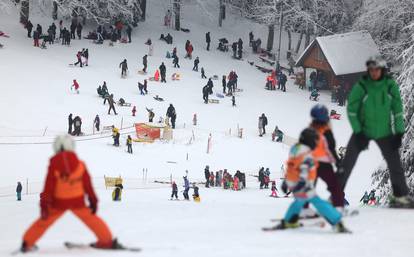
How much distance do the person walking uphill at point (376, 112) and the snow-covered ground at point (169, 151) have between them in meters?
1.01

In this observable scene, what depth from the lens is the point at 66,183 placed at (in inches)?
309

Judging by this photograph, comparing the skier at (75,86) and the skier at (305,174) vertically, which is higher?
the skier at (75,86)

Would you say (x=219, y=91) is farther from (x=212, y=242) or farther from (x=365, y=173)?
(x=212, y=242)

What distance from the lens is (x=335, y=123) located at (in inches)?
1446

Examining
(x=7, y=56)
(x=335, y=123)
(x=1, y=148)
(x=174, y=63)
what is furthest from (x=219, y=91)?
(x=1, y=148)

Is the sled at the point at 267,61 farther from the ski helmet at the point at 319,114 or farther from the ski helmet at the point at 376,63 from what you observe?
the ski helmet at the point at 319,114

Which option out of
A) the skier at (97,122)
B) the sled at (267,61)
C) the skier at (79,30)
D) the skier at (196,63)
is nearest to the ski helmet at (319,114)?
the skier at (97,122)

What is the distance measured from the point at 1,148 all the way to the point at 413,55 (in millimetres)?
15780

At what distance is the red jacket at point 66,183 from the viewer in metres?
7.82

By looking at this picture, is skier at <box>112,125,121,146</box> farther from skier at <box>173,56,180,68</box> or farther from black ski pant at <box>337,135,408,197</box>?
black ski pant at <box>337,135,408,197</box>

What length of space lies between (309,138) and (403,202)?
2960 mm

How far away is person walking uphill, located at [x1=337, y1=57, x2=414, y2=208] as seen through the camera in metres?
9.69

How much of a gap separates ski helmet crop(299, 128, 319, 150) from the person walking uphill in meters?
1.14

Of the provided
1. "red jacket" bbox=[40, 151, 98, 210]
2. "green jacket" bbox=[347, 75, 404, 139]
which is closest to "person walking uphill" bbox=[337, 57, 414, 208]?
"green jacket" bbox=[347, 75, 404, 139]
